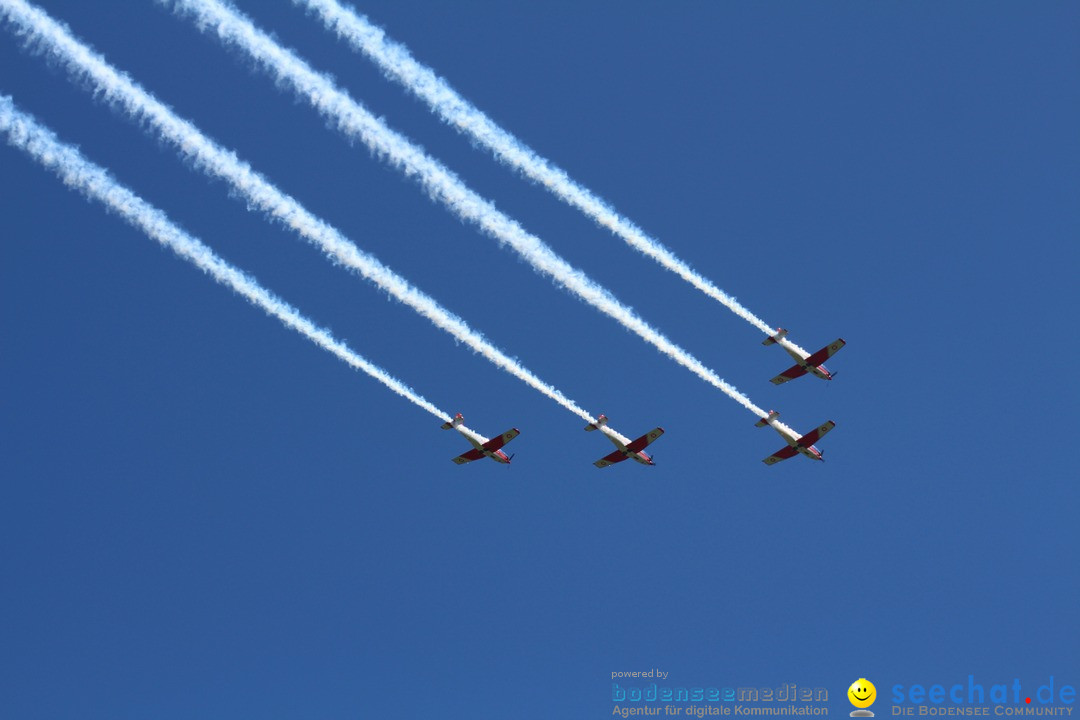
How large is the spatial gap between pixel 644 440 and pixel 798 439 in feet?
18.1

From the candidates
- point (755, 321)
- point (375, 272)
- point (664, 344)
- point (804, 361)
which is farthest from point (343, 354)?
point (804, 361)

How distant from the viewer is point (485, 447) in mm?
47781

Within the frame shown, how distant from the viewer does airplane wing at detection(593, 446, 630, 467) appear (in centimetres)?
5000

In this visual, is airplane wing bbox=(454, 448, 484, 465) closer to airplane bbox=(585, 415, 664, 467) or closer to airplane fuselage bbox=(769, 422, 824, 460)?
airplane bbox=(585, 415, 664, 467)

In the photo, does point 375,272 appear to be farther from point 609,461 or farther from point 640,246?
point 609,461

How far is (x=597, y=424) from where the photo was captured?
156 ft

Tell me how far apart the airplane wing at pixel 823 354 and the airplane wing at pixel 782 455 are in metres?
2.98

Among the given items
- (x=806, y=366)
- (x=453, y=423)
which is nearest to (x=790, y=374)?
(x=806, y=366)

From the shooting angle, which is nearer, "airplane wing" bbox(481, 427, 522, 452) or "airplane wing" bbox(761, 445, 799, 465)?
"airplane wing" bbox(481, 427, 522, 452)

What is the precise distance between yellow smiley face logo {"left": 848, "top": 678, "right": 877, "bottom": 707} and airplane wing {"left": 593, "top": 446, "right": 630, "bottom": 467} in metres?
10.1

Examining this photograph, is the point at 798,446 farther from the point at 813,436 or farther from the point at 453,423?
the point at 453,423

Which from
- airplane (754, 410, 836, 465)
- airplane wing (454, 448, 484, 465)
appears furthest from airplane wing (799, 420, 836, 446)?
airplane wing (454, 448, 484, 465)

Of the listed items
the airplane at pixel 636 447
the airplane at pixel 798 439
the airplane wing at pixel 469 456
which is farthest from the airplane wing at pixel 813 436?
the airplane wing at pixel 469 456

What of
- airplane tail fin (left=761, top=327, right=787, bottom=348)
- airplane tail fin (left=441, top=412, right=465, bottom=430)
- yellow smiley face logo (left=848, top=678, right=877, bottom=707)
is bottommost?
yellow smiley face logo (left=848, top=678, right=877, bottom=707)
